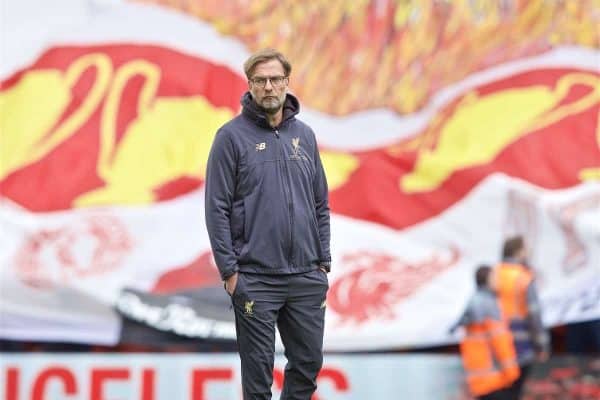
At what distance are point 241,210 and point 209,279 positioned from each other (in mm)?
2773

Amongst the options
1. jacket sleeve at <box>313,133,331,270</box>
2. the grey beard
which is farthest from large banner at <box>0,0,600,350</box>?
the grey beard

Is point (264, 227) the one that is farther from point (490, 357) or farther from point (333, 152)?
point (333, 152)

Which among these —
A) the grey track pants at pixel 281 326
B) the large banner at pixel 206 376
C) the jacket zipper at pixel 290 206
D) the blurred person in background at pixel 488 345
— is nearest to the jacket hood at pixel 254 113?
the jacket zipper at pixel 290 206

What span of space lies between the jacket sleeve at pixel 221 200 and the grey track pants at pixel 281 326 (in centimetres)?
8

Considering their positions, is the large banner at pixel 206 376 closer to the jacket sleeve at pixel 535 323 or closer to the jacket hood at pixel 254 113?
the jacket sleeve at pixel 535 323

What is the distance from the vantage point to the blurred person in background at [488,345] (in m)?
6.32

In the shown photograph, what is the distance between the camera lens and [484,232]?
6.82m

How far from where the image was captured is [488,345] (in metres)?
6.35

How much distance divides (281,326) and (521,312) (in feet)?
8.58

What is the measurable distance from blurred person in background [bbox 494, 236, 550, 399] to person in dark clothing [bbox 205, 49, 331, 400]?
8.35 ft

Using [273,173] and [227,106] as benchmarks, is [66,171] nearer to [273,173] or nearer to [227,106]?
[227,106]

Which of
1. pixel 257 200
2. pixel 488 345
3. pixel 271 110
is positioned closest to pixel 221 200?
pixel 257 200

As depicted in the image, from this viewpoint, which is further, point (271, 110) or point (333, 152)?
point (333, 152)

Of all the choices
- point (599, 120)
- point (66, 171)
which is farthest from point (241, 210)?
point (599, 120)
